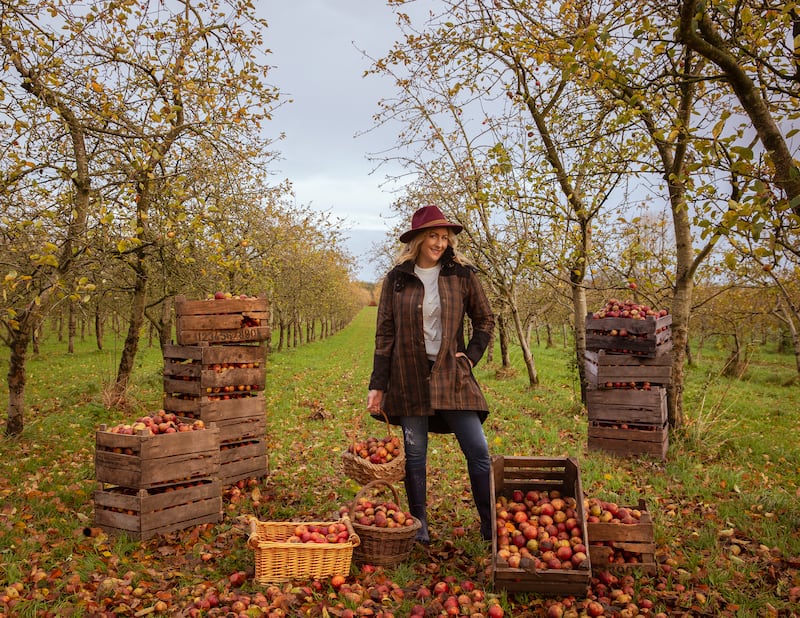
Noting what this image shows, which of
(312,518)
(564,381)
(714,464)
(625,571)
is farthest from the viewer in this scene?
(564,381)

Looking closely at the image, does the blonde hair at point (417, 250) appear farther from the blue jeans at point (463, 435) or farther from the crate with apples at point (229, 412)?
the crate with apples at point (229, 412)

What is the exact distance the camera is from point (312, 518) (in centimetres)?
548

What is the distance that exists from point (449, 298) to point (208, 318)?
328 cm

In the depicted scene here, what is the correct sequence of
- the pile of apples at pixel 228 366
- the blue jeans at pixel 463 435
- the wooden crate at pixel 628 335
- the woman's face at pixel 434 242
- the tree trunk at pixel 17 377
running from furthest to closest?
the tree trunk at pixel 17 377 < the wooden crate at pixel 628 335 < the pile of apples at pixel 228 366 < the woman's face at pixel 434 242 < the blue jeans at pixel 463 435

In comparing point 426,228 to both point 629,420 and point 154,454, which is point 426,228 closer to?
point 154,454

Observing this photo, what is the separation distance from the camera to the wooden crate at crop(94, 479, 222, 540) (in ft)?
16.0

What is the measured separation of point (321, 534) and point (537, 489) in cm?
183

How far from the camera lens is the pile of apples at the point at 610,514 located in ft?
13.9

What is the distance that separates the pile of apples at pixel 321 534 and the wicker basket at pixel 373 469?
42 cm

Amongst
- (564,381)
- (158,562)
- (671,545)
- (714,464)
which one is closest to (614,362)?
(714,464)

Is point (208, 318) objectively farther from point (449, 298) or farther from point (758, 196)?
point (758, 196)

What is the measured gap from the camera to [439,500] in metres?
5.96

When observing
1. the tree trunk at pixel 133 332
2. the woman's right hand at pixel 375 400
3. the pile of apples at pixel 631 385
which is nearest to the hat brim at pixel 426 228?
the woman's right hand at pixel 375 400

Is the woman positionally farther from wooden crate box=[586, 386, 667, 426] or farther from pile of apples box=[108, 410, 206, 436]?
wooden crate box=[586, 386, 667, 426]
